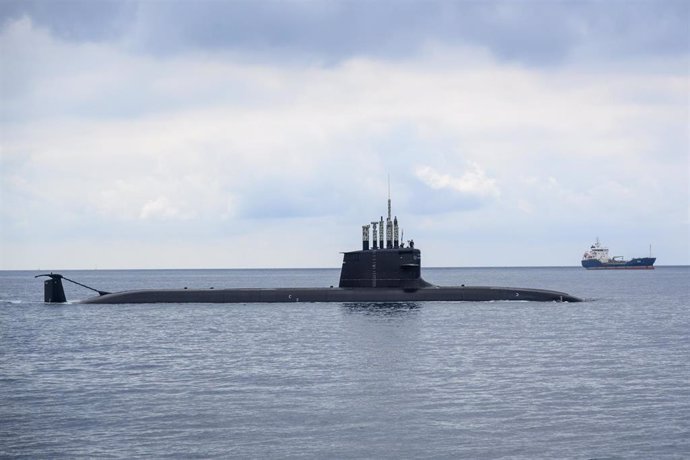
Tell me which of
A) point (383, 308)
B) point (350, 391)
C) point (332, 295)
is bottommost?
point (350, 391)

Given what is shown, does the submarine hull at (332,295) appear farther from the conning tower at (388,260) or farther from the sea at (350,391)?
the sea at (350,391)

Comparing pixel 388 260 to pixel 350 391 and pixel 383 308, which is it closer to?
pixel 383 308

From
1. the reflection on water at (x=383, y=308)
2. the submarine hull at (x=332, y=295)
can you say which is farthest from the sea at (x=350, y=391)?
the submarine hull at (x=332, y=295)

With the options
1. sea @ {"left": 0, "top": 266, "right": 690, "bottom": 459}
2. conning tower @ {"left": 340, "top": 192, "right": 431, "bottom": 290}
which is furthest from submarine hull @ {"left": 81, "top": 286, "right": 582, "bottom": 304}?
sea @ {"left": 0, "top": 266, "right": 690, "bottom": 459}

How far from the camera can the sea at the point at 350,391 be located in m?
22.1

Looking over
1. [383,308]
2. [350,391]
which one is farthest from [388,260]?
[350,391]

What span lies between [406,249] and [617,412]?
37590 mm

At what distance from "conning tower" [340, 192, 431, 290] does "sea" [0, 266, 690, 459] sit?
756 cm

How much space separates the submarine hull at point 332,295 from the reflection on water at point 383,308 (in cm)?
95

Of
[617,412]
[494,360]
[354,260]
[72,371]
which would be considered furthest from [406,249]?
[617,412]

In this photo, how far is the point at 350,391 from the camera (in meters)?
29.7

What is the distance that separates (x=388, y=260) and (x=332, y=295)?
718cm

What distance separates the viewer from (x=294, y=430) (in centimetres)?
2367

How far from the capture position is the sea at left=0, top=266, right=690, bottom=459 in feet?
72.6
